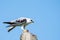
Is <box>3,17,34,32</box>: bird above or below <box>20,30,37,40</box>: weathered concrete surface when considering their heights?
above

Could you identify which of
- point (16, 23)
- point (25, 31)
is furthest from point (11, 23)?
point (25, 31)

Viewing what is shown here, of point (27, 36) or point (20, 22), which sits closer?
point (27, 36)

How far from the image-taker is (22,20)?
22.0 meters

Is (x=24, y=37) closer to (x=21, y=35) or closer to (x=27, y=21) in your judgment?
(x=21, y=35)

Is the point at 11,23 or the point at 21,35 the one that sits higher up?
the point at 11,23

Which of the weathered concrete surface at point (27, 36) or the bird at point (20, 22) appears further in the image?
the bird at point (20, 22)

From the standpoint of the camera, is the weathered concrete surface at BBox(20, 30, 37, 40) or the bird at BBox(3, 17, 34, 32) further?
the bird at BBox(3, 17, 34, 32)

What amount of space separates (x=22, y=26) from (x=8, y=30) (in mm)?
1402

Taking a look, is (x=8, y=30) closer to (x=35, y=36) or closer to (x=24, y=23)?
(x=24, y=23)

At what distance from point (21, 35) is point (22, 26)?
2.56 meters

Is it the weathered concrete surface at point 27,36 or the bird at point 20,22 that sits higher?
the bird at point 20,22

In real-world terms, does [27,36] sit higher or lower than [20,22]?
lower

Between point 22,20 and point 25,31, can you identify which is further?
point 22,20

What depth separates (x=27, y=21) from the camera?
2197 centimetres
